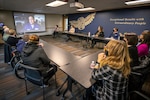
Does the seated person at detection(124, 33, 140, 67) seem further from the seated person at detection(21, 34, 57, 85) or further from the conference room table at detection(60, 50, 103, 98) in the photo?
the seated person at detection(21, 34, 57, 85)

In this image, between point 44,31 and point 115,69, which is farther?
point 44,31

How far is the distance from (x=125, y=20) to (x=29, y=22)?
313 inches

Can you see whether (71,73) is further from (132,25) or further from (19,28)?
(19,28)

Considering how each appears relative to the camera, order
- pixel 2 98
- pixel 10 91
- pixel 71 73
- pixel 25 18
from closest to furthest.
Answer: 1. pixel 71 73
2. pixel 2 98
3. pixel 10 91
4. pixel 25 18

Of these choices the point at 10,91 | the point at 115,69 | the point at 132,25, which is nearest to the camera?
the point at 115,69

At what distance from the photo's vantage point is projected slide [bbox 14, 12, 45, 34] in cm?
841

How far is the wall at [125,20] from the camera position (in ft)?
17.6

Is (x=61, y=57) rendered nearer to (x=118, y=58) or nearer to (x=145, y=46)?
(x=118, y=58)

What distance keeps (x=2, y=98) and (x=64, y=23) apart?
11.1 metres

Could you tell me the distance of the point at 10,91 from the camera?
212cm

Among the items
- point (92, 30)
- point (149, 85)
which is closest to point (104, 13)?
point (92, 30)

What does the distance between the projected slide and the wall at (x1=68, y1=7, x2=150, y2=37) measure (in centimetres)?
512

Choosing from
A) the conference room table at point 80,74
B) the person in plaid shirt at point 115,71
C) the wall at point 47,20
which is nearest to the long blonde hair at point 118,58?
the person in plaid shirt at point 115,71

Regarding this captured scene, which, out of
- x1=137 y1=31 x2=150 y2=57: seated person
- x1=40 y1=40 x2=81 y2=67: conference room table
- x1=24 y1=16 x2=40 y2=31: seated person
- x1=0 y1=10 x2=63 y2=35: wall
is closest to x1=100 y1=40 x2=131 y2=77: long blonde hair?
x1=40 y1=40 x2=81 y2=67: conference room table
